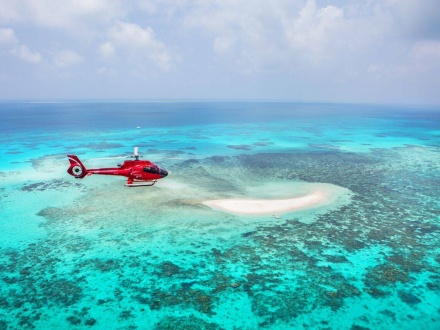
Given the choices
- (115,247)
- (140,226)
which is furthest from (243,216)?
(115,247)

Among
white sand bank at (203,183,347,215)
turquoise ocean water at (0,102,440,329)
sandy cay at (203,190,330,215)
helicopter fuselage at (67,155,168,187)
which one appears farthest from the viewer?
white sand bank at (203,183,347,215)

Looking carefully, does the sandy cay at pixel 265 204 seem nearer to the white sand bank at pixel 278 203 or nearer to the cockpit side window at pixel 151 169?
the white sand bank at pixel 278 203

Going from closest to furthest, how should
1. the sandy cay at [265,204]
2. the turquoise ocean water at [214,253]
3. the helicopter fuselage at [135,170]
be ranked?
the turquoise ocean water at [214,253], the helicopter fuselage at [135,170], the sandy cay at [265,204]

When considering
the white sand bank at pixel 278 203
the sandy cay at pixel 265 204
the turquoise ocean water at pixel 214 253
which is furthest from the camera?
the white sand bank at pixel 278 203

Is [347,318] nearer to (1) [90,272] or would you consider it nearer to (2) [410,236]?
(2) [410,236]

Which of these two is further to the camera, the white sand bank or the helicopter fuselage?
the white sand bank

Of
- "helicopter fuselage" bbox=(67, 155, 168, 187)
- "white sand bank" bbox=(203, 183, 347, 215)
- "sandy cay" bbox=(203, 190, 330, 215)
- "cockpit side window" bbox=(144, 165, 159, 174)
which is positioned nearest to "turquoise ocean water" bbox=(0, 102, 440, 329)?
"white sand bank" bbox=(203, 183, 347, 215)

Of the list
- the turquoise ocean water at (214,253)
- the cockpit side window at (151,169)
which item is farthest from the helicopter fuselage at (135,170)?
the turquoise ocean water at (214,253)

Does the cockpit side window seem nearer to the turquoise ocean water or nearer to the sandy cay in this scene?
the turquoise ocean water
